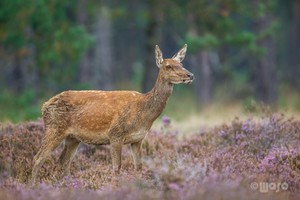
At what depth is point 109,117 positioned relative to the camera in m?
9.87

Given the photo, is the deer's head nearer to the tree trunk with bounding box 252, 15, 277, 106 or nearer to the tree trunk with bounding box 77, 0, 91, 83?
the tree trunk with bounding box 252, 15, 277, 106

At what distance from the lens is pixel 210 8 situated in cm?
2011

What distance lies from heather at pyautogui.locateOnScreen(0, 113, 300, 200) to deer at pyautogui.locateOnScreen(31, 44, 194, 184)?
1.16 feet

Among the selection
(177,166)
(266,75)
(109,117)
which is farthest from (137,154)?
(266,75)

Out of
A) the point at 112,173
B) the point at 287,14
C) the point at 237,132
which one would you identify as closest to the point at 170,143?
the point at 237,132

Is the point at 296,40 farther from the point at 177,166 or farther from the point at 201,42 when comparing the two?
the point at 177,166

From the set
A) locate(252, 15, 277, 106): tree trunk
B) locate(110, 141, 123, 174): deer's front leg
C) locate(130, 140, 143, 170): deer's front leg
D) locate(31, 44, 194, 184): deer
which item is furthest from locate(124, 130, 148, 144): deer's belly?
locate(252, 15, 277, 106): tree trunk

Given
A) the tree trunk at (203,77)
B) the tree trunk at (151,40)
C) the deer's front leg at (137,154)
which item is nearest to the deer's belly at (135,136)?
the deer's front leg at (137,154)

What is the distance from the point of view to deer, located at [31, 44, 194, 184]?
9672 millimetres

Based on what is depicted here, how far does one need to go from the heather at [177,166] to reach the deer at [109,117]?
1.16ft

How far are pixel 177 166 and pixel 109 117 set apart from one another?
1.93m

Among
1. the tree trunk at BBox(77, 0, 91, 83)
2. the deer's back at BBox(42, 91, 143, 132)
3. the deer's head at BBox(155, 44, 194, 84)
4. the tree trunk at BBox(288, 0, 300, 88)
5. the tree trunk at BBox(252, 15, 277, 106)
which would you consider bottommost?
the deer's back at BBox(42, 91, 143, 132)

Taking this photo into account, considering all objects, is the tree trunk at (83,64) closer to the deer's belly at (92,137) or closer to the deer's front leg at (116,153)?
the deer's belly at (92,137)

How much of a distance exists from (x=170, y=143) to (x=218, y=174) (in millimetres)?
4137
